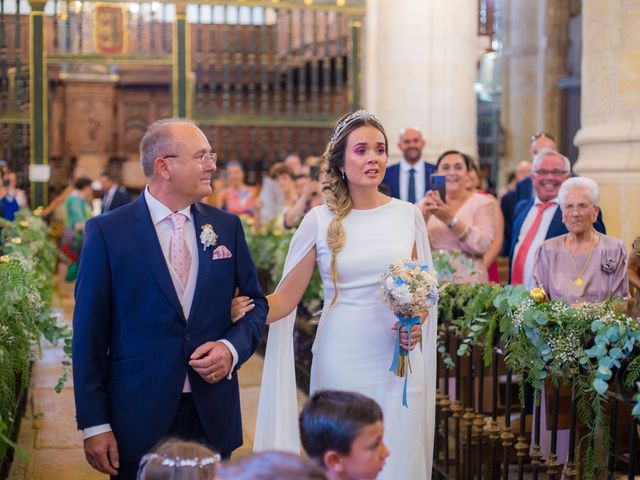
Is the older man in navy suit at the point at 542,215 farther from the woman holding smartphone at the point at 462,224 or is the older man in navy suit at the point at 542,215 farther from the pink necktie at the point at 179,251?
the pink necktie at the point at 179,251

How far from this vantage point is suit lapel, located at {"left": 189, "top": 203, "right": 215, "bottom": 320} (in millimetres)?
3689

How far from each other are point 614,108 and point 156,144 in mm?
4277

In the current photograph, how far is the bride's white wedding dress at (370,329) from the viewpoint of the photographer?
4.32 m

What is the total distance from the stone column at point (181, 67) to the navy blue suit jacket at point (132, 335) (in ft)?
27.2

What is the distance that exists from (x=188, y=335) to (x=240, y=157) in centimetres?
1382

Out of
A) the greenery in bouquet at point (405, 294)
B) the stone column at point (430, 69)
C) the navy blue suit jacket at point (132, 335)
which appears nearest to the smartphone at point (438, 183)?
the greenery in bouquet at point (405, 294)

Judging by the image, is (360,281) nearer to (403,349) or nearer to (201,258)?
(403,349)

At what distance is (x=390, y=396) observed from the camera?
171 inches

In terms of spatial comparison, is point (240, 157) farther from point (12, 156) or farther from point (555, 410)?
point (555, 410)

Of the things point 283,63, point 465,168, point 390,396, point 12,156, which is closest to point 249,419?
point 465,168

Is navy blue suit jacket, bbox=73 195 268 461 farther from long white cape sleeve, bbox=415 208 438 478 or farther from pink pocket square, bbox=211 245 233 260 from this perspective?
long white cape sleeve, bbox=415 208 438 478

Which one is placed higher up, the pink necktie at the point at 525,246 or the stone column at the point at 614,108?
the stone column at the point at 614,108

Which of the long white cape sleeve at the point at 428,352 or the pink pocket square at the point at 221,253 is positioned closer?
the pink pocket square at the point at 221,253

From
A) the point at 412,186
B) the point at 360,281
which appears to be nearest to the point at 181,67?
the point at 412,186
